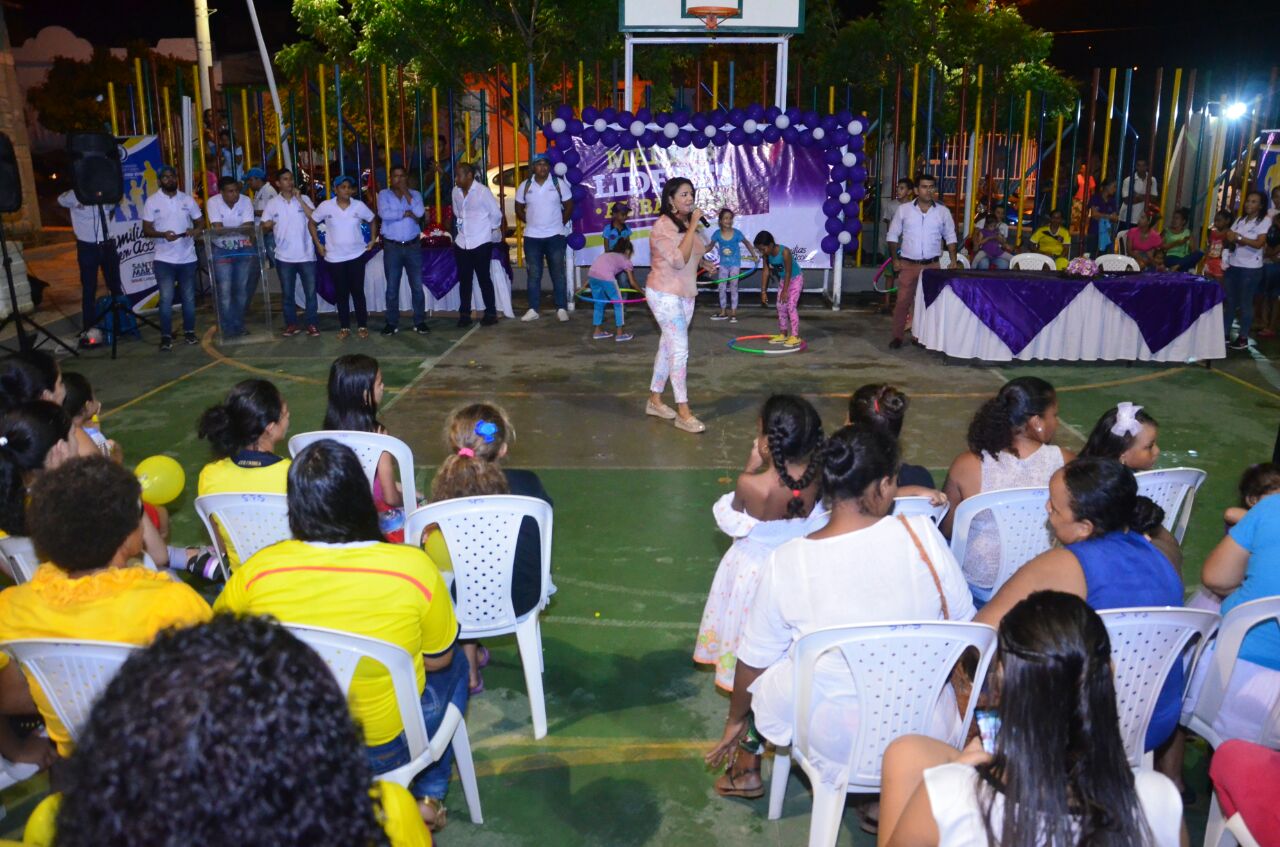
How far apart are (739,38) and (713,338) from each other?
3582 millimetres

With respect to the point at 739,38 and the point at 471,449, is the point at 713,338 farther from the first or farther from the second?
Answer: the point at 471,449

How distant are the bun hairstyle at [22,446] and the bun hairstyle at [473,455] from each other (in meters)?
1.36

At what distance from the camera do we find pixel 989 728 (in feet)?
6.70

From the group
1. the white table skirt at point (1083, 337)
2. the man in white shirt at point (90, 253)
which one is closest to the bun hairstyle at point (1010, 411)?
the white table skirt at point (1083, 337)

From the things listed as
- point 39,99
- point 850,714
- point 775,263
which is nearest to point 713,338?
point 775,263

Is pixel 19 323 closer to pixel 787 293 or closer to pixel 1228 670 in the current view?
pixel 787 293

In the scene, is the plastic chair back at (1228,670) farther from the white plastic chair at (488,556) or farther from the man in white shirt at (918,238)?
the man in white shirt at (918,238)

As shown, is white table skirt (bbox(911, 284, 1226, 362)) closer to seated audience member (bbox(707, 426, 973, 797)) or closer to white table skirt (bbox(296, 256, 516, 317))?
white table skirt (bbox(296, 256, 516, 317))

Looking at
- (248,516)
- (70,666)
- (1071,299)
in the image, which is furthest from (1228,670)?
(1071,299)

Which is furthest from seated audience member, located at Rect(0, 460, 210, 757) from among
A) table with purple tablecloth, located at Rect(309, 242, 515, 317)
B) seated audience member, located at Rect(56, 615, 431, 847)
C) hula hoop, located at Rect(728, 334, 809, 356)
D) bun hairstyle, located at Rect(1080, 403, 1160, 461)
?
table with purple tablecloth, located at Rect(309, 242, 515, 317)

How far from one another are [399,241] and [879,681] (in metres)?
9.25

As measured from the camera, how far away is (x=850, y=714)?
274 cm

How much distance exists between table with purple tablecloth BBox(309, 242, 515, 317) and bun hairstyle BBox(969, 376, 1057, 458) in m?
8.12

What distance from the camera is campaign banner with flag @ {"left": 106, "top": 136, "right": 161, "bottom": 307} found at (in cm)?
1065
